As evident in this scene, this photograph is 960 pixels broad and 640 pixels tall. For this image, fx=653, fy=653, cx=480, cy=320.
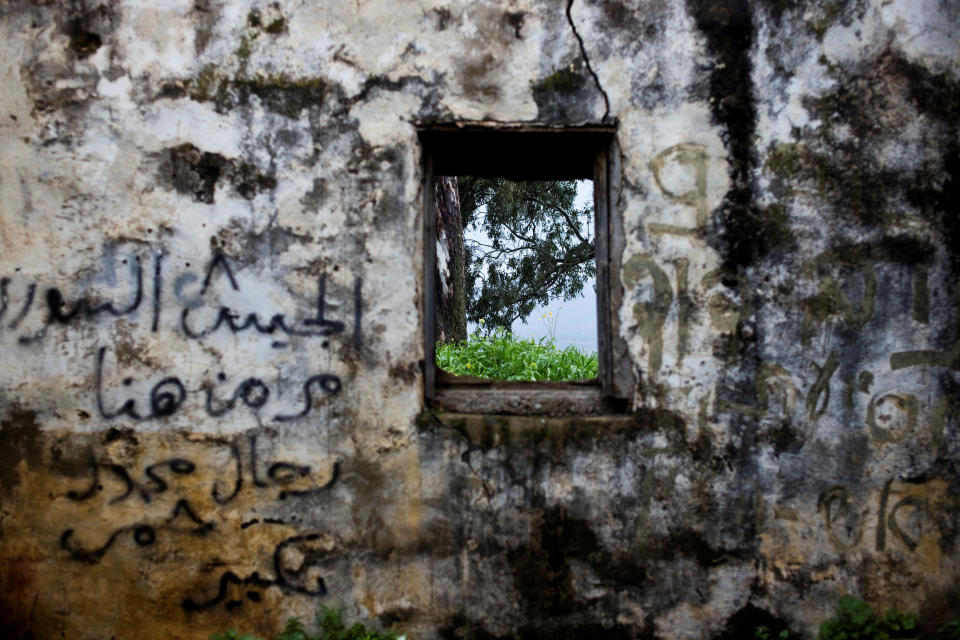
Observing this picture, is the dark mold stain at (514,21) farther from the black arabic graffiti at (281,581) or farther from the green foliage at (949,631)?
the green foliage at (949,631)

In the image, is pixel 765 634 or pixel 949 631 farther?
pixel 765 634

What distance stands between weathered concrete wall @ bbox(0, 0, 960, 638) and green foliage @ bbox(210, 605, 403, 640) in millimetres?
70

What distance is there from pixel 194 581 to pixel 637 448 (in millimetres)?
1897

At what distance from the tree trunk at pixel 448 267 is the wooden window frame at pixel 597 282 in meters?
3.95

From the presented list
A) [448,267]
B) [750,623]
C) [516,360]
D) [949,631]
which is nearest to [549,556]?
[750,623]

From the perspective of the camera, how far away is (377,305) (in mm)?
2688

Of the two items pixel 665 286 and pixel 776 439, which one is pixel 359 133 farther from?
pixel 776 439

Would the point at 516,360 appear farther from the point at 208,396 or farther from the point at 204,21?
the point at 204,21

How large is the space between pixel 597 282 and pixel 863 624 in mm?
1695

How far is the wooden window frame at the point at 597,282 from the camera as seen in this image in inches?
107

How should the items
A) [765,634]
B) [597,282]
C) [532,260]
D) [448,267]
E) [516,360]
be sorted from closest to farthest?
[765,634], [597,282], [516,360], [448,267], [532,260]

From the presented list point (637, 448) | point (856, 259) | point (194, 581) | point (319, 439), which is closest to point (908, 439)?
point (856, 259)

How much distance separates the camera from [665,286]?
2680 millimetres

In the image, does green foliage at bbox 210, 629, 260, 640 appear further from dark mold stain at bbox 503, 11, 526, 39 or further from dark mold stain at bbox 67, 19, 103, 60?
dark mold stain at bbox 503, 11, 526, 39
